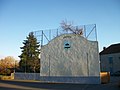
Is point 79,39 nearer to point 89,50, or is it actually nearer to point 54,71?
point 89,50

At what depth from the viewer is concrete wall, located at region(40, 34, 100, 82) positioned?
88.9 feet

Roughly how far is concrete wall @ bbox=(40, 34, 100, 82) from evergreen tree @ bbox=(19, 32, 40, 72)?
1538 centimetres

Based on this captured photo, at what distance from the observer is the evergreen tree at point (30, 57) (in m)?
46.7

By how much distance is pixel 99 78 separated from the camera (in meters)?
25.9

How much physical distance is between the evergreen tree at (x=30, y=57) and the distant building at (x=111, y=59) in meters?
19.8

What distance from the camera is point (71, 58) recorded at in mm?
28531

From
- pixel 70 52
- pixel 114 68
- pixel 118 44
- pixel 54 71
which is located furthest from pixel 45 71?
pixel 118 44

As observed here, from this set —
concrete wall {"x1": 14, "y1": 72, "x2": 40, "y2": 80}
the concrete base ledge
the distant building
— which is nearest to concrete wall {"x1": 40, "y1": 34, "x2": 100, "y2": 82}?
the concrete base ledge

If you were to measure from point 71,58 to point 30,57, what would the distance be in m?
23.7

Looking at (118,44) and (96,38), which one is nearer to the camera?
(96,38)

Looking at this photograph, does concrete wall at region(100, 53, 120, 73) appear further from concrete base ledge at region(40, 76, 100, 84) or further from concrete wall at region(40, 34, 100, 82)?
concrete base ledge at region(40, 76, 100, 84)

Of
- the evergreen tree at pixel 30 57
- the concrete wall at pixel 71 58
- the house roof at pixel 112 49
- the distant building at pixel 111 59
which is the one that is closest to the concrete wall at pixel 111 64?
the distant building at pixel 111 59

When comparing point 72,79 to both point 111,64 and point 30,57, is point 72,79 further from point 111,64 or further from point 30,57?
point 111,64

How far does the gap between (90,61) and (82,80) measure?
2.86m
